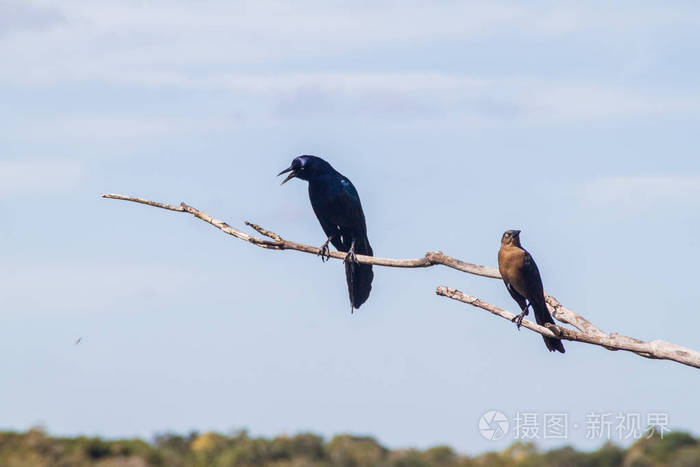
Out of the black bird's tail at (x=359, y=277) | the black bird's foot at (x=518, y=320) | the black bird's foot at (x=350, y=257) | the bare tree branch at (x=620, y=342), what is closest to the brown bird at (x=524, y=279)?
the black bird's foot at (x=518, y=320)

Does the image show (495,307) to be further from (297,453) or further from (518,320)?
(297,453)

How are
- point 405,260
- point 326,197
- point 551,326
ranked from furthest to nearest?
point 326,197 → point 405,260 → point 551,326

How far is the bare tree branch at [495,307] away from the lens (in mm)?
12164

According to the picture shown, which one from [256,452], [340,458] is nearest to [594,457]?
[340,458]

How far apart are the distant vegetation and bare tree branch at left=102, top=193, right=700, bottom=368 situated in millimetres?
3131

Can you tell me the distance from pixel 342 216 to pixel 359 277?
0.85 meters

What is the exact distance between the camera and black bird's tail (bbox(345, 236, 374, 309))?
16.0 meters

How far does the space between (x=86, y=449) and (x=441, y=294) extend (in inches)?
200

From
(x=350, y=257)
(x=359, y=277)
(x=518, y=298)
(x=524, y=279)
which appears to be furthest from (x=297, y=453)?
(x=359, y=277)

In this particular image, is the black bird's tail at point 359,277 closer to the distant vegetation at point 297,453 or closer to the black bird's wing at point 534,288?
the black bird's wing at point 534,288

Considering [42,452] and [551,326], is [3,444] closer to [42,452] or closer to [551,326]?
[42,452]

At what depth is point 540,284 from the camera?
1340cm

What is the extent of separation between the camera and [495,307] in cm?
1268

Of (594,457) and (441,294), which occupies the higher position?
(441,294)
